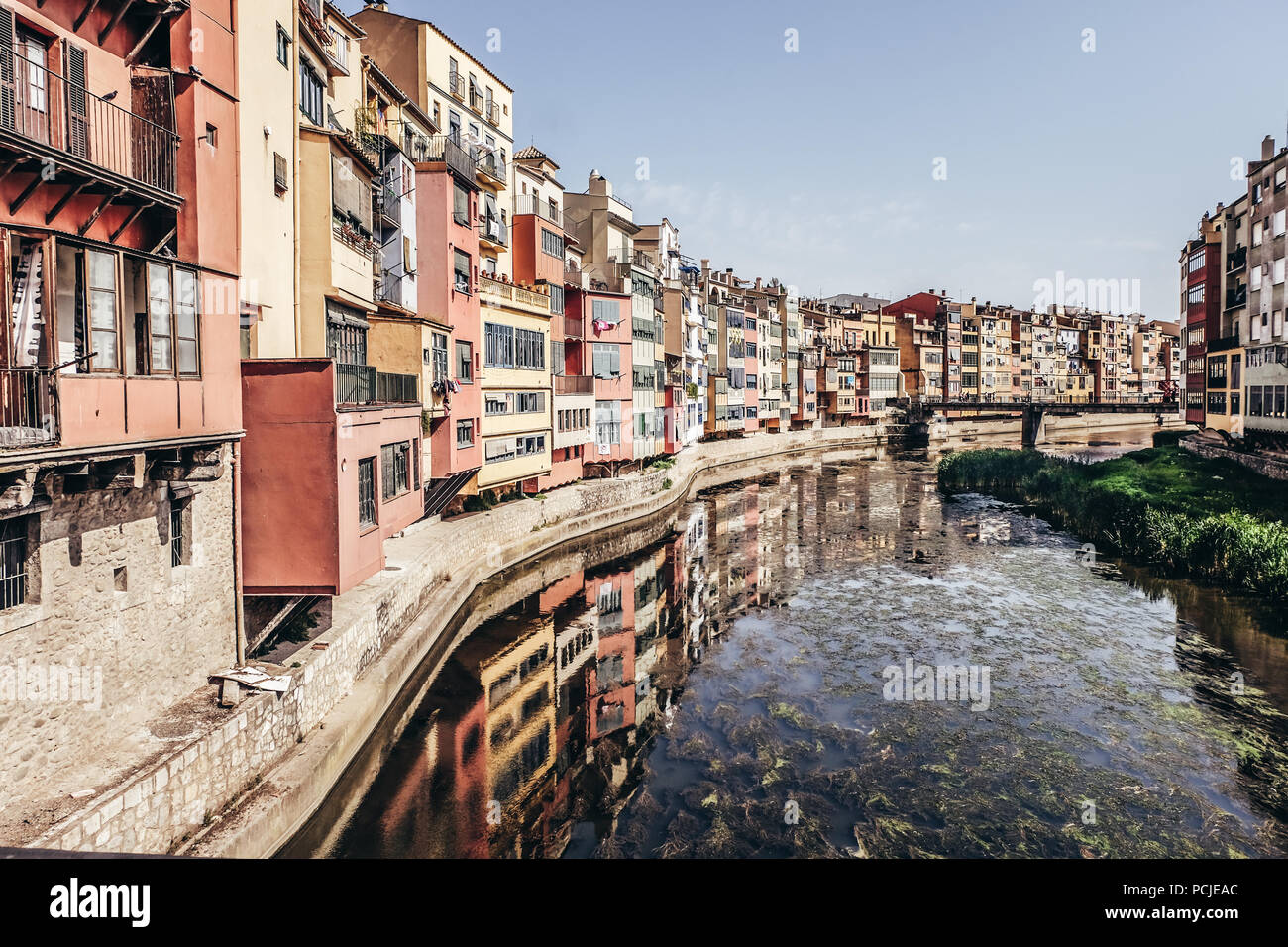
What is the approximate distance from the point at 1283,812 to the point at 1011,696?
23.3 ft

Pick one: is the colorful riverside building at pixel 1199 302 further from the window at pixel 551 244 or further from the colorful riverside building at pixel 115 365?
the colorful riverside building at pixel 115 365

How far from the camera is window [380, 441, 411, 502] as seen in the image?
2216 centimetres

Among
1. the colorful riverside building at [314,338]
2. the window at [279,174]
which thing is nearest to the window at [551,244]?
the colorful riverside building at [314,338]

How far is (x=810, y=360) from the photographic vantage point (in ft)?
365

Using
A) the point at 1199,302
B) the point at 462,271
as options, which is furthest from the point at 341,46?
the point at 1199,302

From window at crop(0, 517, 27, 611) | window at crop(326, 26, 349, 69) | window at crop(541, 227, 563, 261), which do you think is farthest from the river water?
window at crop(326, 26, 349, 69)

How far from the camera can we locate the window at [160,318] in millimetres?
13648

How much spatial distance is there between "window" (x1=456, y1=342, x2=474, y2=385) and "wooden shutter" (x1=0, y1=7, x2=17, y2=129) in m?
20.6

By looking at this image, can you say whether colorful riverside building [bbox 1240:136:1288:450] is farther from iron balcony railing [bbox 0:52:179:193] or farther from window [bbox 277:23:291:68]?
iron balcony railing [bbox 0:52:179:193]

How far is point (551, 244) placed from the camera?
46.3 meters

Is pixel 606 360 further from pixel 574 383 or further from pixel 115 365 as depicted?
pixel 115 365

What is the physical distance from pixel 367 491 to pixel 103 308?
8613 millimetres

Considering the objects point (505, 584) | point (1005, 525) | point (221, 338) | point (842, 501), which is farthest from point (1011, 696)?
point (842, 501)
